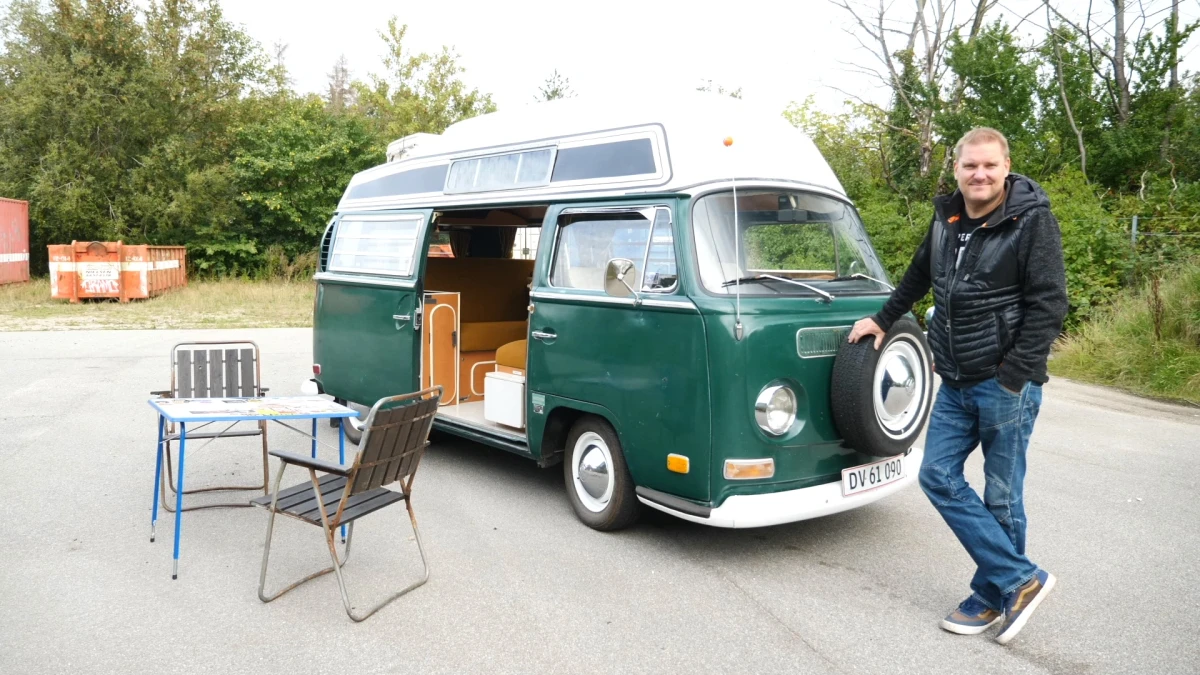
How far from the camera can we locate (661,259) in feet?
17.1

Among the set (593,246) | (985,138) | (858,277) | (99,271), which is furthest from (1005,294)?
(99,271)

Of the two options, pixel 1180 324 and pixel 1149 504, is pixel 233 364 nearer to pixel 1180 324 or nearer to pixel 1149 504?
pixel 1149 504

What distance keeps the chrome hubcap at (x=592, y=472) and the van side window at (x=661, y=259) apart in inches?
40.9

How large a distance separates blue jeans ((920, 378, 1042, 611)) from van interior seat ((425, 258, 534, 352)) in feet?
14.9

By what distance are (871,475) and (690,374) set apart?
128cm

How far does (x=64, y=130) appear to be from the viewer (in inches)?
1086

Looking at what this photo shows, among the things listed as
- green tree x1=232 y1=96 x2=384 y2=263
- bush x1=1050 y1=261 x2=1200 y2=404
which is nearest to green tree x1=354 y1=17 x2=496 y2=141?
green tree x1=232 y1=96 x2=384 y2=263

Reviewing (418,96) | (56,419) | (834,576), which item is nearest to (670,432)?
(834,576)

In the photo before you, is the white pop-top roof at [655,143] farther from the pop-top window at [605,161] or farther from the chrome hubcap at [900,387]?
the chrome hubcap at [900,387]

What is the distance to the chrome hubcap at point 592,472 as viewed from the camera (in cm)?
557

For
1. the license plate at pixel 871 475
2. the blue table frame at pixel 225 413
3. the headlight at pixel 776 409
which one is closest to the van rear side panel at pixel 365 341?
the blue table frame at pixel 225 413

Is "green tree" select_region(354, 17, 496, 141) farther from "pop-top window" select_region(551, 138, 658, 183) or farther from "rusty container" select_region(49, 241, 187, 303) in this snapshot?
"pop-top window" select_region(551, 138, 658, 183)

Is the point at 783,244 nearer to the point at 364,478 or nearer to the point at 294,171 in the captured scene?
the point at 364,478

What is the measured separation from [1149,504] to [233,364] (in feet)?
20.9
